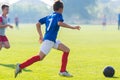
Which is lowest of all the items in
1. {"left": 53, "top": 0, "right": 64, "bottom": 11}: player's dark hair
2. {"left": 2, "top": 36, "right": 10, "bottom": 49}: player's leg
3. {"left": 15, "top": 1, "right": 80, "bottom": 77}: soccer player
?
{"left": 2, "top": 36, "right": 10, "bottom": 49}: player's leg

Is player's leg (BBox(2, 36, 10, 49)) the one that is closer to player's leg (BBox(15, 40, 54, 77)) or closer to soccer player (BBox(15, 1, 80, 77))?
soccer player (BBox(15, 1, 80, 77))

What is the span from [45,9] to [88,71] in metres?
176

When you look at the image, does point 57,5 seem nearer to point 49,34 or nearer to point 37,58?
point 49,34

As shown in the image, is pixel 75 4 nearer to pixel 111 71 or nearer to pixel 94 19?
pixel 94 19

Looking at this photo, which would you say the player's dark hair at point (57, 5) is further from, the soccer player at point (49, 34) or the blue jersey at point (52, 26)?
the blue jersey at point (52, 26)

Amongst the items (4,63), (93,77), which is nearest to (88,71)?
(93,77)

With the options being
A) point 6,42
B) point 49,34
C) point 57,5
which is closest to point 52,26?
point 49,34

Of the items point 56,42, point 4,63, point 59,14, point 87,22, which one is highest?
point 59,14

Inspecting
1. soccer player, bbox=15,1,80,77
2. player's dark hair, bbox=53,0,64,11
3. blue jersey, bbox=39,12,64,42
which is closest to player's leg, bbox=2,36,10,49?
soccer player, bbox=15,1,80,77

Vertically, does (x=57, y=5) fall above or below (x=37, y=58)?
above

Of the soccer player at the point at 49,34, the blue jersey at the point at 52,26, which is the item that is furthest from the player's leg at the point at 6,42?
the blue jersey at the point at 52,26

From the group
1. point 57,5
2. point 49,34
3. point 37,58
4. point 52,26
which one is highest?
point 57,5

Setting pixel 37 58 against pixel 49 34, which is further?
pixel 49 34

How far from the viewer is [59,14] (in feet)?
33.9
